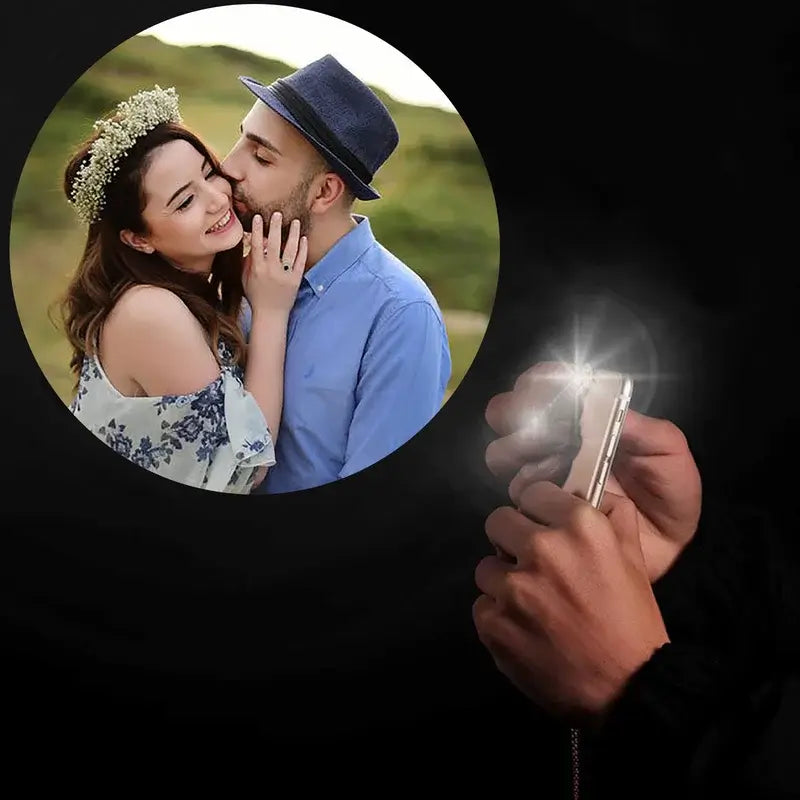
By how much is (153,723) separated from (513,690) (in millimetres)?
381

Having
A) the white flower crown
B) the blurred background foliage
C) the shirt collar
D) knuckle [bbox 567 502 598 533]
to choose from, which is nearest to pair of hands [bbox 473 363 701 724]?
knuckle [bbox 567 502 598 533]

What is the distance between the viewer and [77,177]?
103cm

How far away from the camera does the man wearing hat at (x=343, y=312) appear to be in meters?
1.06

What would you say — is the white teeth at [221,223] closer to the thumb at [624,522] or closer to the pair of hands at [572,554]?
the pair of hands at [572,554]

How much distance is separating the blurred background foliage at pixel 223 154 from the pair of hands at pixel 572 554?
4.1 inches

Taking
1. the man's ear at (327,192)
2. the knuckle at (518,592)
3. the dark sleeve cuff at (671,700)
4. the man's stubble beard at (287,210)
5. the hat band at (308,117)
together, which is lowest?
the dark sleeve cuff at (671,700)

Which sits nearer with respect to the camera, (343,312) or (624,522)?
(624,522)

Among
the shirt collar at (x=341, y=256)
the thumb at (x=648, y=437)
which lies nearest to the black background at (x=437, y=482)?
the thumb at (x=648, y=437)

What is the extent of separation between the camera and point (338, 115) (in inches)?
41.8

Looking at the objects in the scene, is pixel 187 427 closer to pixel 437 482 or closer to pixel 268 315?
pixel 268 315

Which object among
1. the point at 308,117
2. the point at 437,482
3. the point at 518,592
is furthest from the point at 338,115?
the point at 518,592

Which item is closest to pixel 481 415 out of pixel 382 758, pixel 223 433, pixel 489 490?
pixel 489 490

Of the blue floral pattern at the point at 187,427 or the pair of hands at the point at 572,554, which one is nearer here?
the pair of hands at the point at 572,554

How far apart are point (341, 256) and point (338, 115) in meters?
0.14
